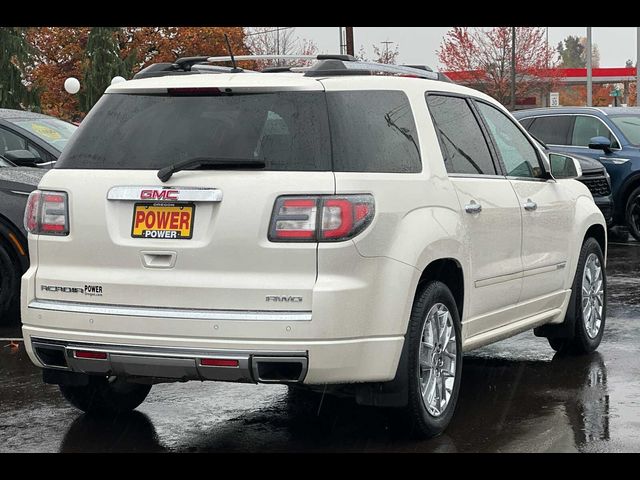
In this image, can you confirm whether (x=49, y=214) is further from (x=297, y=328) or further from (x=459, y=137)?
(x=459, y=137)

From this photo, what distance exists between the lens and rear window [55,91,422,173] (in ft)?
18.2

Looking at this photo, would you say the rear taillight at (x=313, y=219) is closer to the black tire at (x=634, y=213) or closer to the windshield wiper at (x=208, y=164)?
the windshield wiper at (x=208, y=164)

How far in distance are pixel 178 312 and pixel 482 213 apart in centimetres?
189

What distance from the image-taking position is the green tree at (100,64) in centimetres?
5591

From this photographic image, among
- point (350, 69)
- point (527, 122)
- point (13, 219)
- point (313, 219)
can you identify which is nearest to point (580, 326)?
point (350, 69)

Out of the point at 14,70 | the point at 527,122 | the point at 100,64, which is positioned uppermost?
the point at 100,64

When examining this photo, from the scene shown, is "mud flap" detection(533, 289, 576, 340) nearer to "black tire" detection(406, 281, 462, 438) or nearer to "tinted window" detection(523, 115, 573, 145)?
"black tire" detection(406, 281, 462, 438)

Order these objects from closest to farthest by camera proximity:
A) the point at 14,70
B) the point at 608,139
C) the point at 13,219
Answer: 1. the point at 13,219
2. the point at 608,139
3. the point at 14,70

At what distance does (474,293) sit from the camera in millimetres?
6527

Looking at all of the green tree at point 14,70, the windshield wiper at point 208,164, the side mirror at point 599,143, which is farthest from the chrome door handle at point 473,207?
the green tree at point 14,70

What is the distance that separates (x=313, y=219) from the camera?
17.6 ft

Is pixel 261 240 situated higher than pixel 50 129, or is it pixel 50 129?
pixel 50 129

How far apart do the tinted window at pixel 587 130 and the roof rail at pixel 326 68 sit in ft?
34.8

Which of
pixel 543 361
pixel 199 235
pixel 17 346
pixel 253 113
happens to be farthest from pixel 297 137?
pixel 17 346
